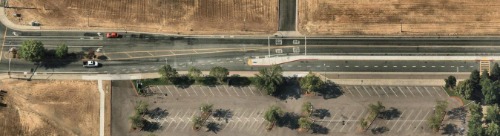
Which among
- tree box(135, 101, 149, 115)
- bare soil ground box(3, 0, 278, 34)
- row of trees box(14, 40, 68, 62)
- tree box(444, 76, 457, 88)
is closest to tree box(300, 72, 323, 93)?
bare soil ground box(3, 0, 278, 34)

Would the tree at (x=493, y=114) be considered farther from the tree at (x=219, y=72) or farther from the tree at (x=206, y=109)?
the tree at (x=206, y=109)

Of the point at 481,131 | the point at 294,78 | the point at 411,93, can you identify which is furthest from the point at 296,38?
the point at 481,131

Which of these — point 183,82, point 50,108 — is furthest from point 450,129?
point 50,108

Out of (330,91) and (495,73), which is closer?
(495,73)

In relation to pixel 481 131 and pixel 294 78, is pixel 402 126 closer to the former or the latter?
pixel 481 131

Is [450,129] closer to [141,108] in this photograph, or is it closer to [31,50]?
[141,108]
